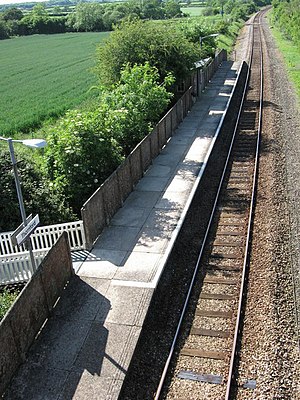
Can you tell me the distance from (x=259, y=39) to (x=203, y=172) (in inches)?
2334

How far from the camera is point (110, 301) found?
39.9 ft

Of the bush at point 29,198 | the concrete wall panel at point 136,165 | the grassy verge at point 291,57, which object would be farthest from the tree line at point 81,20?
the bush at point 29,198

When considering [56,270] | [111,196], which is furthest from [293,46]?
[56,270]

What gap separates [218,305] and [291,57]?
152 feet

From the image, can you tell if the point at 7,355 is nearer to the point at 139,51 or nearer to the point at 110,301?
the point at 110,301

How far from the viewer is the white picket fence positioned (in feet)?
42.2

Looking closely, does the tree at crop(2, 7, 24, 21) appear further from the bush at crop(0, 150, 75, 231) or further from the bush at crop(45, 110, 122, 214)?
the bush at crop(0, 150, 75, 231)

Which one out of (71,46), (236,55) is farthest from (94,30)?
(236,55)

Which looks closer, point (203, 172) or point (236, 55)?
point (203, 172)

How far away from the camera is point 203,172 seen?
20344 millimetres

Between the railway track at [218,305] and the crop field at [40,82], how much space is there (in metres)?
16.1

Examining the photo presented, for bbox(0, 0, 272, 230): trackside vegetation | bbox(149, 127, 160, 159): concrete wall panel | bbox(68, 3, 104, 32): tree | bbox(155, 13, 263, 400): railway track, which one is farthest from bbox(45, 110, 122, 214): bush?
bbox(68, 3, 104, 32): tree

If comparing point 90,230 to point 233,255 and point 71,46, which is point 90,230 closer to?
point 233,255

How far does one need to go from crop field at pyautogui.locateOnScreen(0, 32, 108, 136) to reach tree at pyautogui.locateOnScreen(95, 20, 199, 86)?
6.61 meters
